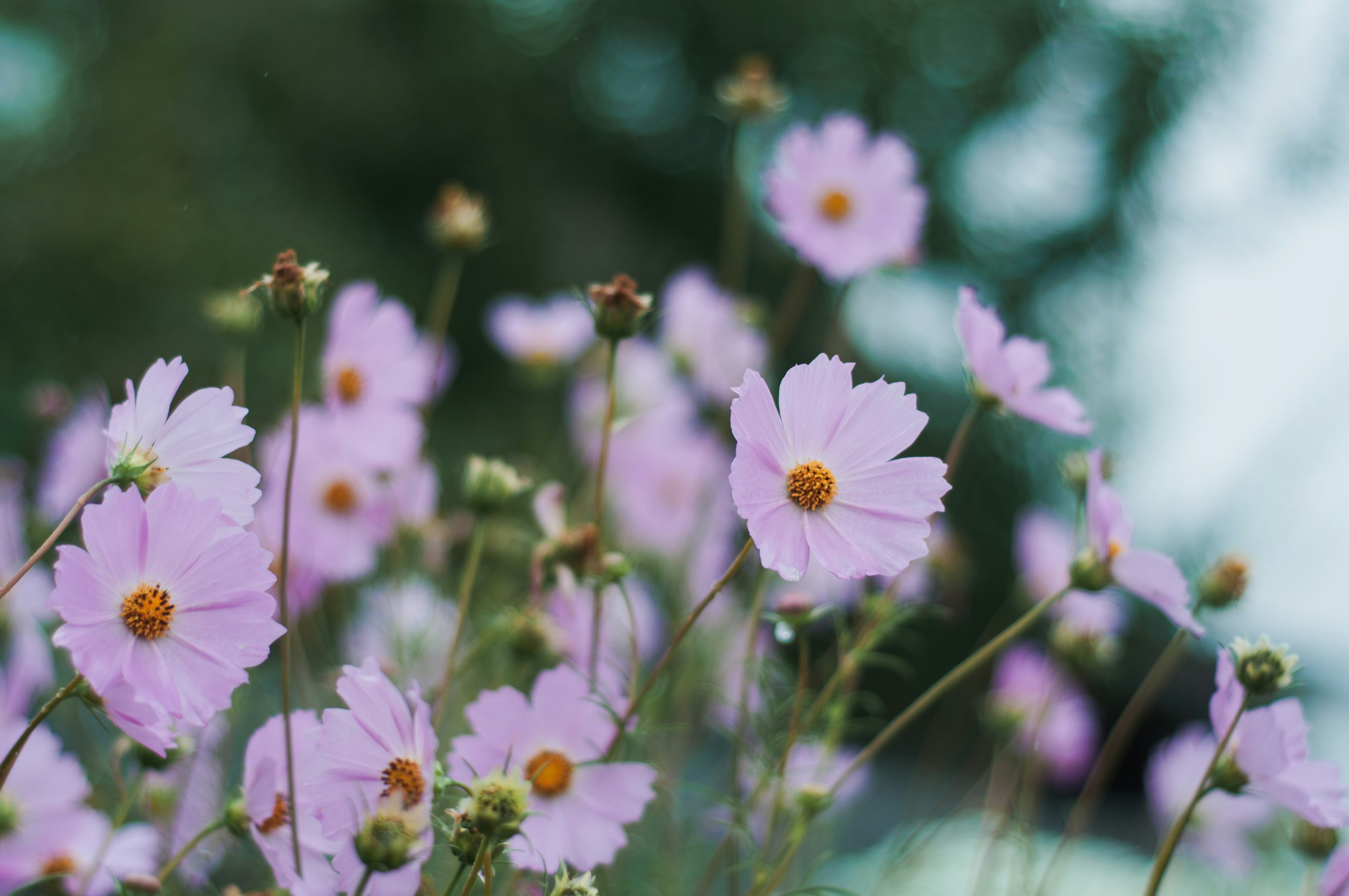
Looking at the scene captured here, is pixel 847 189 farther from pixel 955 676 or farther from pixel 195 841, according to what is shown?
pixel 195 841

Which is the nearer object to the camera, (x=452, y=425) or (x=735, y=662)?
(x=735, y=662)

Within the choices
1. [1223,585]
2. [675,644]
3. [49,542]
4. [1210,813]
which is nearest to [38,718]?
[49,542]

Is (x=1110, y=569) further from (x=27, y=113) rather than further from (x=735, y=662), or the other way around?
(x=27, y=113)

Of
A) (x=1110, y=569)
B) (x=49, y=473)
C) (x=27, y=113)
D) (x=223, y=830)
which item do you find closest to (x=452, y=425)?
(x=27, y=113)

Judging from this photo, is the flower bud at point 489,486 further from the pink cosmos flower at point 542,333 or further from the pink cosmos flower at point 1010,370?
the pink cosmos flower at point 542,333

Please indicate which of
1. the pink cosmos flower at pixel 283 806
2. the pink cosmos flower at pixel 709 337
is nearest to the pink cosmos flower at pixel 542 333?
the pink cosmos flower at pixel 709 337
